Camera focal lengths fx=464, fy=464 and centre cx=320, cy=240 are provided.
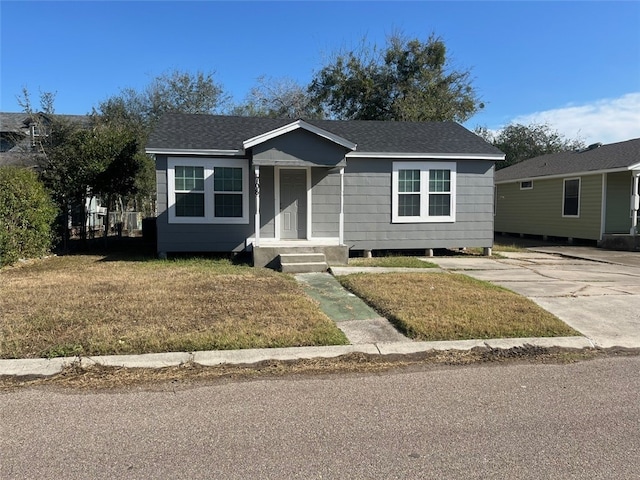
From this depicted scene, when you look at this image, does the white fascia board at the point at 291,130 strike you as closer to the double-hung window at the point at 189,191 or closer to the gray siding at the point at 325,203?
the gray siding at the point at 325,203

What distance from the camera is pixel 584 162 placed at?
1911cm

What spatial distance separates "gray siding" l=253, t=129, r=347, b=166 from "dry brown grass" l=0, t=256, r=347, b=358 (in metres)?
3.23

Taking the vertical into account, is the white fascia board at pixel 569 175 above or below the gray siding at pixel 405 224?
above

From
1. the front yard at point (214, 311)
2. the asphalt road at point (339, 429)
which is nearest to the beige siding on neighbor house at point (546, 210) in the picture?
the front yard at point (214, 311)

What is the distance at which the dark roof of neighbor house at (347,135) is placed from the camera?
40.7 feet

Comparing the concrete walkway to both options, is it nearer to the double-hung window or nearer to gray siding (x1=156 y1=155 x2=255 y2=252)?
A: gray siding (x1=156 y1=155 x2=255 y2=252)

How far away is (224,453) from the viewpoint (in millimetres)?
3076

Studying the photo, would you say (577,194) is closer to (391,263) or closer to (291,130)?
(391,263)

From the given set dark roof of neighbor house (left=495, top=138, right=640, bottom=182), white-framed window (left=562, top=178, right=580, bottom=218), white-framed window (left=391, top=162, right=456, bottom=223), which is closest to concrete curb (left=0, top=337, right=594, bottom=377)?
white-framed window (left=391, top=162, right=456, bottom=223)

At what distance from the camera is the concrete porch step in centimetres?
1064

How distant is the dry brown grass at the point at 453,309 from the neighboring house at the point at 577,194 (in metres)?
11.4

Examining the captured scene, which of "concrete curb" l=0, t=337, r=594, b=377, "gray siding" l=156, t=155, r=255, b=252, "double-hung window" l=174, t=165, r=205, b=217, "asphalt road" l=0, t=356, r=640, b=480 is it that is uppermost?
"double-hung window" l=174, t=165, r=205, b=217

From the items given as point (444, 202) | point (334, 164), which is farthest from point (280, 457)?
point (444, 202)

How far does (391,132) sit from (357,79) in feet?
56.7
